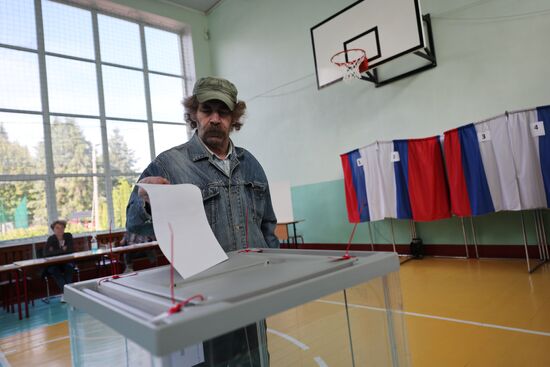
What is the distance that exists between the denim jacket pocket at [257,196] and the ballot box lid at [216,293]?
45 centimetres

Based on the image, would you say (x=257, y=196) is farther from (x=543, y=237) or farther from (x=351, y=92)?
(x=351, y=92)

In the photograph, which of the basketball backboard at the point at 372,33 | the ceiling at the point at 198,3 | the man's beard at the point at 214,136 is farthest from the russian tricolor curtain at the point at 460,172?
the ceiling at the point at 198,3

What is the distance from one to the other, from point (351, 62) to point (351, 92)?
790 millimetres

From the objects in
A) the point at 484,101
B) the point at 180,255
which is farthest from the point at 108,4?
the point at 180,255

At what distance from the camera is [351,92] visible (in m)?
5.38

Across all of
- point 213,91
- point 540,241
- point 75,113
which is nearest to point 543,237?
point 540,241

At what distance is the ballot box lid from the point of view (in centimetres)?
45

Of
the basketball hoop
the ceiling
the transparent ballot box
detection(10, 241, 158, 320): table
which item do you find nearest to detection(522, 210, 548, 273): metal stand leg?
the basketball hoop

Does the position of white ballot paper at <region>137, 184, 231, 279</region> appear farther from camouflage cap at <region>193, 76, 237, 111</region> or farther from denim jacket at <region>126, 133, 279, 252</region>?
camouflage cap at <region>193, 76, 237, 111</region>

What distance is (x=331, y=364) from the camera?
82 centimetres

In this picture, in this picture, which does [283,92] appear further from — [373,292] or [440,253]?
[373,292]

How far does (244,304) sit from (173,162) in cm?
81

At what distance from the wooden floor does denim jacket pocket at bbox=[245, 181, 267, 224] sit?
22.7 inches

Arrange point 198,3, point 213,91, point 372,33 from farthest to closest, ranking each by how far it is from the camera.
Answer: point 198,3, point 372,33, point 213,91
